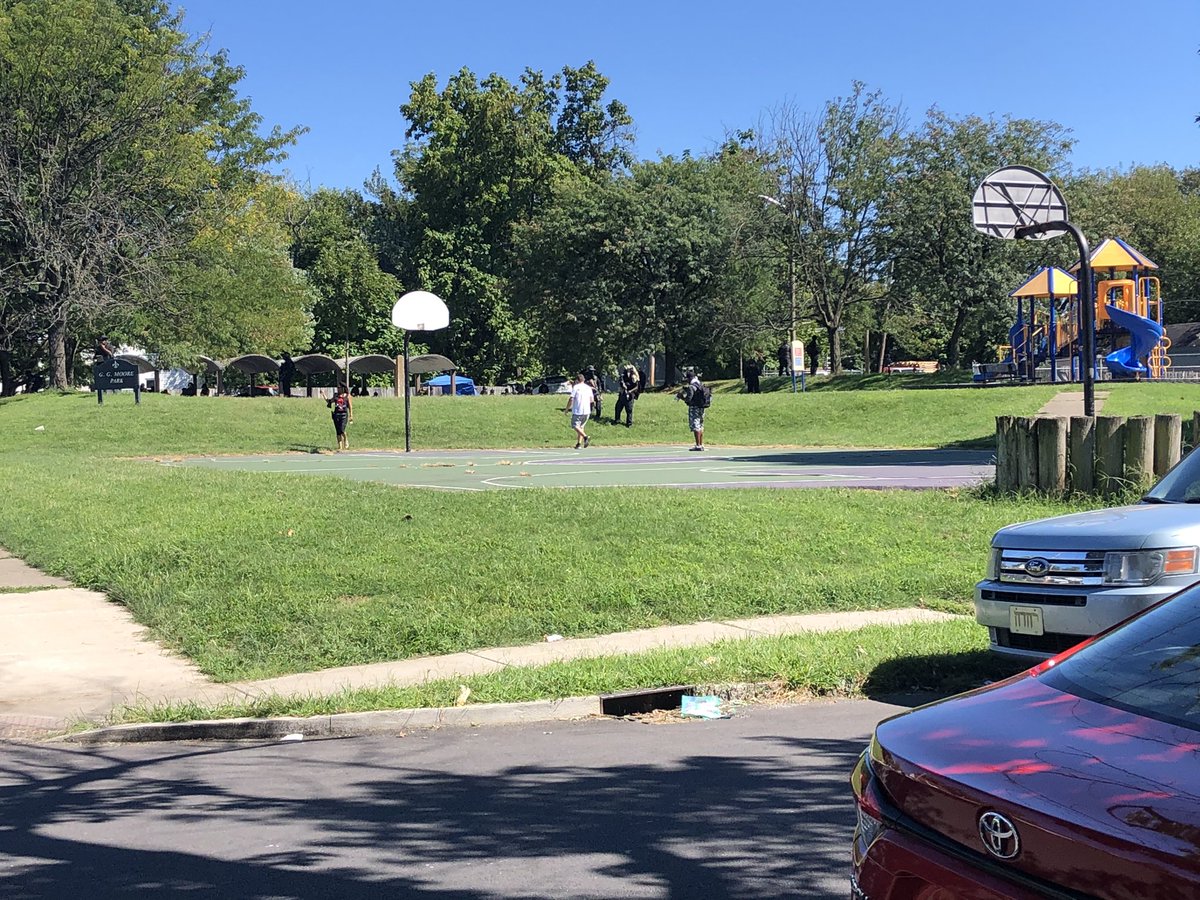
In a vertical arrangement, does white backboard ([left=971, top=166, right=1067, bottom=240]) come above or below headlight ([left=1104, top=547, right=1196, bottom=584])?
above

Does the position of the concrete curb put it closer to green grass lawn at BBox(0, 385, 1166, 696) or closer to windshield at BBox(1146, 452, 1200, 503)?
green grass lawn at BBox(0, 385, 1166, 696)

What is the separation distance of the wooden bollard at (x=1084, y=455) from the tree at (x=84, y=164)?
34918 millimetres

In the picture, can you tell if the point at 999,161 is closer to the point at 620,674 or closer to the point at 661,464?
the point at 661,464

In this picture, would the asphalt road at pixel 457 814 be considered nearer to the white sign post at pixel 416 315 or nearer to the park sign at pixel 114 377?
the white sign post at pixel 416 315

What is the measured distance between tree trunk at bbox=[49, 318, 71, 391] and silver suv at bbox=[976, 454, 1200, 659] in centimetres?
4033

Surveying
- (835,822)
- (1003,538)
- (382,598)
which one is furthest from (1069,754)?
(382,598)

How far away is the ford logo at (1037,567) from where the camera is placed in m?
7.75

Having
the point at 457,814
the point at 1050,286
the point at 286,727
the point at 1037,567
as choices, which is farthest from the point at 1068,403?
the point at 457,814

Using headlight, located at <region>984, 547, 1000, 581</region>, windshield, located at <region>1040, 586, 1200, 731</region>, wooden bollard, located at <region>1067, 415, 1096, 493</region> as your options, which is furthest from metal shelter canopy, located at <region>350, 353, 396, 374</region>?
windshield, located at <region>1040, 586, 1200, 731</region>

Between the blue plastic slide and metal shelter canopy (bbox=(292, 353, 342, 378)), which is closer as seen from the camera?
the blue plastic slide

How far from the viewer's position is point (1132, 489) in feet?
47.6

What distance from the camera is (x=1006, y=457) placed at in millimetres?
15609

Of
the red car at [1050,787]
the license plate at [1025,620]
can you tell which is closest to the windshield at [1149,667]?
the red car at [1050,787]

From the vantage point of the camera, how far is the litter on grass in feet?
25.7
